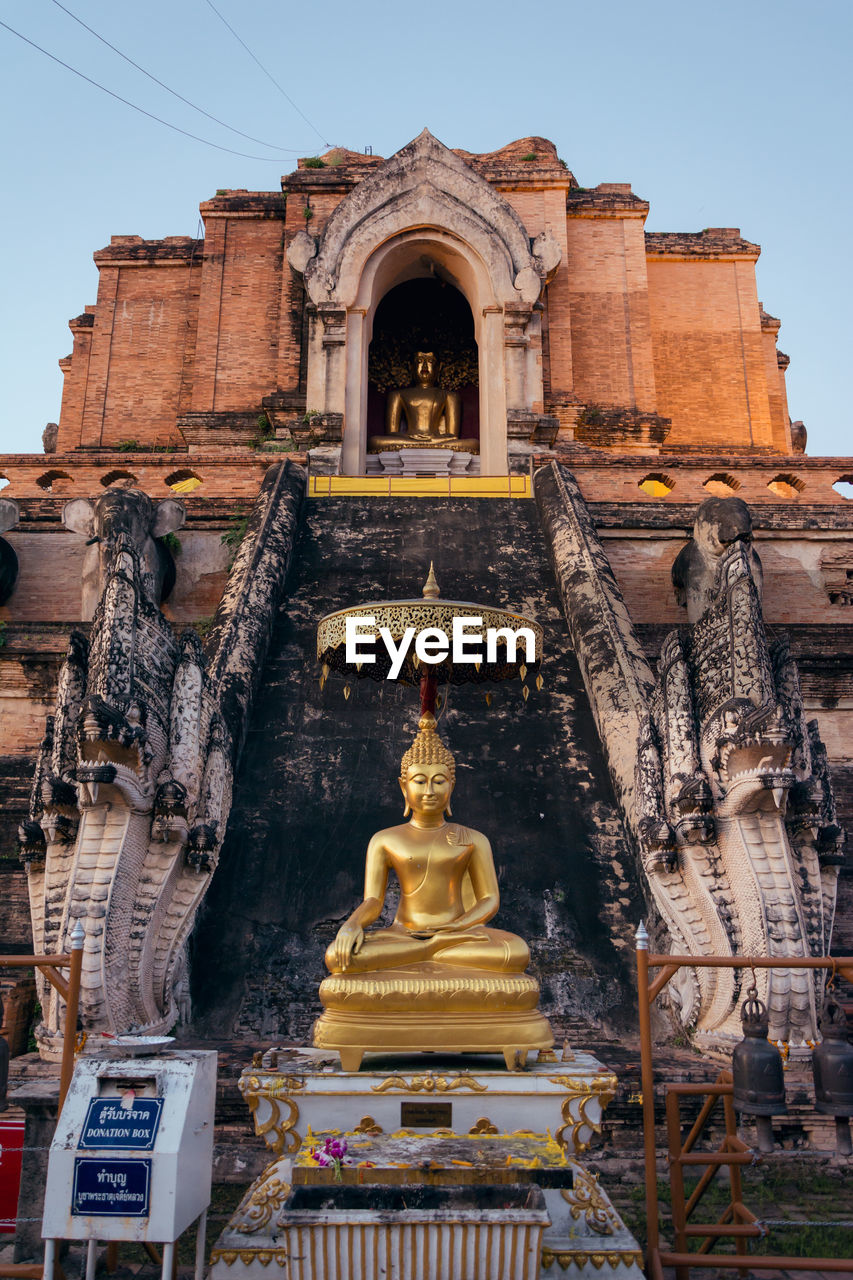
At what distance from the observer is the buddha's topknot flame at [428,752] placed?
5.60m

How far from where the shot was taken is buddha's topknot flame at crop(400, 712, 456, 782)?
18.4 ft

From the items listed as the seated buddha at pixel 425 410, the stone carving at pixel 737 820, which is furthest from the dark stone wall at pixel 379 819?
the seated buddha at pixel 425 410

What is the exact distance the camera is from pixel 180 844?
6430mm

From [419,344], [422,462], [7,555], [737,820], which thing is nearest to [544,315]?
[419,344]

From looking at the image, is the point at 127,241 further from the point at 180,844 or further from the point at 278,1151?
the point at 278,1151

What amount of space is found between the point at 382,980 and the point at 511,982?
0.56m

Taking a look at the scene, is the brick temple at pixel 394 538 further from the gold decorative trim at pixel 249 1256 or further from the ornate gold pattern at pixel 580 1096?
the gold decorative trim at pixel 249 1256

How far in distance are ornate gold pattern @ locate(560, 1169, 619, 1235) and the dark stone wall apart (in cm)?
224

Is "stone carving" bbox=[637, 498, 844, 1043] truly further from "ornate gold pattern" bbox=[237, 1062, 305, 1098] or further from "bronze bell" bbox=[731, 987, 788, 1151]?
"ornate gold pattern" bbox=[237, 1062, 305, 1098]

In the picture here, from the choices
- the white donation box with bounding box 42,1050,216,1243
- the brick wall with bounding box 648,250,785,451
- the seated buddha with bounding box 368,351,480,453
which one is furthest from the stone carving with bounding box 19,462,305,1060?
the brick wall with bounding box 648,250,785,451

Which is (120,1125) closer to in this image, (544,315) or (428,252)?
(428,252)

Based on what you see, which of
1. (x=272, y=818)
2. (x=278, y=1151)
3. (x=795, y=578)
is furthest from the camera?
(x=795, y=578)

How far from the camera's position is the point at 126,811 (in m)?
6.23

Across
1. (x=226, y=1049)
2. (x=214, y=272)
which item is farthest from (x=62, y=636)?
(x=214, y=272)
